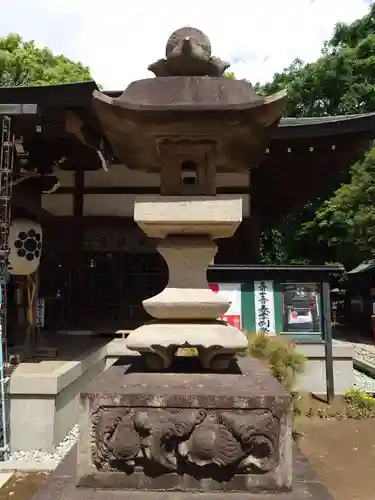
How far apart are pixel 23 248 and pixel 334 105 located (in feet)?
72.6

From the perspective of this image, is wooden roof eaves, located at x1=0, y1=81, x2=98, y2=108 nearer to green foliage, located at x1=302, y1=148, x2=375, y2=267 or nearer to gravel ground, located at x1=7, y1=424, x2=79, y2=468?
gravel ground, located at x1=7, y1=424, x2=79, y2=468

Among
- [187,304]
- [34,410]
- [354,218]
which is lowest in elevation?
[34,410]

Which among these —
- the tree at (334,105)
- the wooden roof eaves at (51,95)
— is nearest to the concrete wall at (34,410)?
the wooden roof eaves at (51,95)

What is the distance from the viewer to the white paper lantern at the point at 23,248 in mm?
6465

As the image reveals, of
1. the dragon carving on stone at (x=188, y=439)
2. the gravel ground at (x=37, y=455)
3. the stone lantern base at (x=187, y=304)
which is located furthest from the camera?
the gravel ground at (x=37, y=455)

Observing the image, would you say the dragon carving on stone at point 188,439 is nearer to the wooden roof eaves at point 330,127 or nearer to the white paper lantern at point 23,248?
the white paper lantern at point 23,248

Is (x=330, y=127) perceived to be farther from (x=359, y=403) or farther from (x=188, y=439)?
(x=188, y=439)

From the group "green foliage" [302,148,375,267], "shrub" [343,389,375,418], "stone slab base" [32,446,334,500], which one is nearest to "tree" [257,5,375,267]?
"green foliage" [302,148,375,267]

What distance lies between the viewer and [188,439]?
7.84ft

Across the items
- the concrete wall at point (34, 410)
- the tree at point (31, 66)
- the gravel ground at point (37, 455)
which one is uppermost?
the tree at point (31, 66)

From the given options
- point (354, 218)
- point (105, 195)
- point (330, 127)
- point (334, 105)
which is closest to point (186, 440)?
point (330, 127)

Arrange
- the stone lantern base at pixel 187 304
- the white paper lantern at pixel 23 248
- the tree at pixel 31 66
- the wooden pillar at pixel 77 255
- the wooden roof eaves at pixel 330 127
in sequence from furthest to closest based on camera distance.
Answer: the tree at pixel 31 66 < the wooden pillar at pixel 77 255 < the wooden roof eaves at pixel 330 127 < the white paper lantern at pixel 23 248 < the stone lantern base at pixel 187 304

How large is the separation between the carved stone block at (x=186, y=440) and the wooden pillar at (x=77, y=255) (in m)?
7.10

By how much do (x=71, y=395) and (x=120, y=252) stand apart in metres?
4.16
